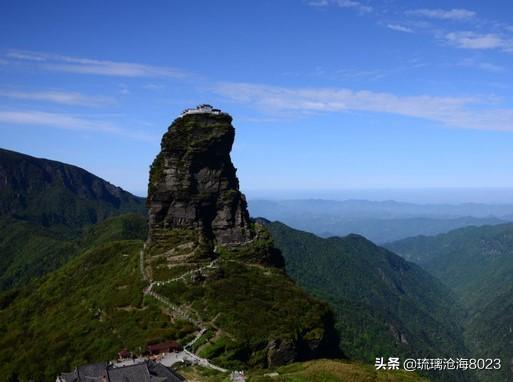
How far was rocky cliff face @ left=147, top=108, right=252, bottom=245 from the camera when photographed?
79750mm

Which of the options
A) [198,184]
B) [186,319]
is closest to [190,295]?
[186,319]

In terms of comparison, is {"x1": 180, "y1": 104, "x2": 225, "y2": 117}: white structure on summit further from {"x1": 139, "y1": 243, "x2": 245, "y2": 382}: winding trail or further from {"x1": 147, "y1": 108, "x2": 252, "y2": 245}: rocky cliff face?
{"x1": 139, "y1": 243, "x2": 245, "y2": 382}: winding trail

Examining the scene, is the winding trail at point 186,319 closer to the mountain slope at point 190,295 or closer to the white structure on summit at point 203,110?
the mountain slope at point 190,295

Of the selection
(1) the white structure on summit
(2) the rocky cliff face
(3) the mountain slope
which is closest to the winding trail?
(3) the mountain slope

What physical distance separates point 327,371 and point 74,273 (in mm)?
67929

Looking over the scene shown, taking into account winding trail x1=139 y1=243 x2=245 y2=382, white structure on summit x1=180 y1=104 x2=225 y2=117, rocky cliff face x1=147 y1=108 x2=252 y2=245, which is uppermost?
white structure on summit x1=180 y1=104 x2=225 y2=117

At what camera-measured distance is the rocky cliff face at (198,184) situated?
79.8m

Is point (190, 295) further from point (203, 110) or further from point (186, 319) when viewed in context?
point (203, 110)

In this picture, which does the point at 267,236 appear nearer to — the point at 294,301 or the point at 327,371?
the point at 294,301

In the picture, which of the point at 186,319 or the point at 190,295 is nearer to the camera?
the point at 186,319

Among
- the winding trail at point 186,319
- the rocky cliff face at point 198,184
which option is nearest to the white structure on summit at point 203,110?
the rocky cliff face at point 198,184

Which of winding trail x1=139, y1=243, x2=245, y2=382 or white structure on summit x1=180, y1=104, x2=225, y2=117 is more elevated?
white structure on summit x1=180, y1=104, x2=225, y2=117

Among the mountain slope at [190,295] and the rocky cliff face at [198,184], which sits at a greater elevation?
the rocky cliff face at [198,184]

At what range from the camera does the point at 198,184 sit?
81.0m
